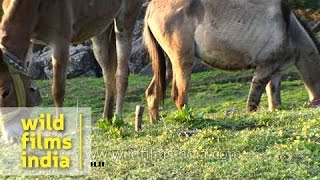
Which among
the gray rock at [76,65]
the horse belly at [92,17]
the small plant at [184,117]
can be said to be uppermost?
the horse belly at [92,17]

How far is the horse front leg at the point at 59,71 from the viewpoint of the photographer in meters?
8.09

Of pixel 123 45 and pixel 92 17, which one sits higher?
pixel 92 17

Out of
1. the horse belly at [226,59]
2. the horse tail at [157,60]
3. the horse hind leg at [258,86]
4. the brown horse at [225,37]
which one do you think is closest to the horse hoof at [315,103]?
the brown horse at [225,37]

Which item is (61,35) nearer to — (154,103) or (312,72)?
(154,103)

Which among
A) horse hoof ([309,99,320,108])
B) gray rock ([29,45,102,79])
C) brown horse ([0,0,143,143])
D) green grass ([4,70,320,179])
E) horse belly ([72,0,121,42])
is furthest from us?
gray rock ([29,45,102,79])

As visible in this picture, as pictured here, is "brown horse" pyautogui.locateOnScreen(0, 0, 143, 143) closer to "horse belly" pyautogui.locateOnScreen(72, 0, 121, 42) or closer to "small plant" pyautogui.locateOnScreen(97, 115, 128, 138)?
"horse belly" pyautogui.locateOnScreen(72, 0, 121, 42)

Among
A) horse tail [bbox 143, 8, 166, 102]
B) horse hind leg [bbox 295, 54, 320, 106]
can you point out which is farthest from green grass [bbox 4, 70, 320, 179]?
horse hind leg [bbox 295, 54, 320, 106]

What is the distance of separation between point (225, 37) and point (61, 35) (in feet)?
8.29

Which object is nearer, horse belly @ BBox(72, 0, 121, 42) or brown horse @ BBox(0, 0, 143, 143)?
brown horse @ BBox(0, 0, 143, 143)

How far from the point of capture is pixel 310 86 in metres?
10.3

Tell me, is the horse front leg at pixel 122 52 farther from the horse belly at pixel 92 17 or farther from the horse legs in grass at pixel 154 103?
the horse legs in grass at pixel 154 103

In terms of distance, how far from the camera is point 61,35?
8109mm

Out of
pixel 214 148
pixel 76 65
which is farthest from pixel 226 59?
pixel 76 65

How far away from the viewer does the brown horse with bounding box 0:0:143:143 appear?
24.0 ft
